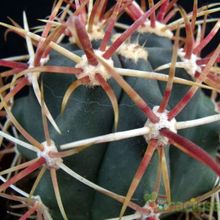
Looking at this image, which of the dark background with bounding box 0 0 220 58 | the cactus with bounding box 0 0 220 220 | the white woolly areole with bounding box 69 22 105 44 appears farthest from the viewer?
the dark background with bounding box 0 0 220 58

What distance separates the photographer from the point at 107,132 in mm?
713

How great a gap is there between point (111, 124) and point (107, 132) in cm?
1

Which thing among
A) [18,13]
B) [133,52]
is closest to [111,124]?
[133,52]

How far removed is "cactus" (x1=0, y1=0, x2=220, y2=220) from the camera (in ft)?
2.15

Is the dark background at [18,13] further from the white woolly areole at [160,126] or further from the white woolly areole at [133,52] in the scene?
the white woolly areole at [160,126]

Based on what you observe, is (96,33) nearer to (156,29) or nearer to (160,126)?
(156,29)

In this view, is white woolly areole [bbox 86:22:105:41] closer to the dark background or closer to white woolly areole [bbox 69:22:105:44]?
white woolly areole [bbox 69:22:105:44]

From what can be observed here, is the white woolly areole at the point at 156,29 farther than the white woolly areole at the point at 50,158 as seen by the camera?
Yes

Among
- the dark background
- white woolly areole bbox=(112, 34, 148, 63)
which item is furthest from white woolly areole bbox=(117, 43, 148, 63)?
the dark background

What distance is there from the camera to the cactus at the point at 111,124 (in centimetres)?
66

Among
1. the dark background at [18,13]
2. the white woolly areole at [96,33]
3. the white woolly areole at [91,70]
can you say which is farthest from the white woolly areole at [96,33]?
the dark background at [18,13]

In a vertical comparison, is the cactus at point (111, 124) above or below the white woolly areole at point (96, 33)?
below

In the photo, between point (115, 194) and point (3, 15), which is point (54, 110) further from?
point (3, 15)

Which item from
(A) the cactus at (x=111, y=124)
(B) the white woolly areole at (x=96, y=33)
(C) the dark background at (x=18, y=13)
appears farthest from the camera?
(C) the dark background at (x=18, y=13)
